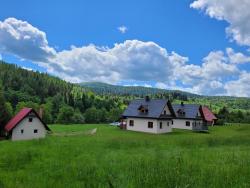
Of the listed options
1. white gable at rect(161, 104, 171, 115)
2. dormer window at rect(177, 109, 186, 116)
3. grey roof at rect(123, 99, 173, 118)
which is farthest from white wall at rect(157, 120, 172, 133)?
dormer window at rect(177, 109, 186, 116)

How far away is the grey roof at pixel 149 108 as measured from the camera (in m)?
56.7

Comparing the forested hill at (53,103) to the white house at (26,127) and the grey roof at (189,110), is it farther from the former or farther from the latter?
the grey roof at (189,110)

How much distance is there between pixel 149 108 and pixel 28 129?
24.9 meters

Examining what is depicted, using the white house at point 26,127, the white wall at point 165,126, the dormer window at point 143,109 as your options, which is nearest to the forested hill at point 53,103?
the white house at point 26,127

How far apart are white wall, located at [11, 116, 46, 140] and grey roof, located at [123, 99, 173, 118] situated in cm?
1839

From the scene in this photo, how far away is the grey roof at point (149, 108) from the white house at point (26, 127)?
61.1ft

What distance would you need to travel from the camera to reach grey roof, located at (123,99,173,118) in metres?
56.7

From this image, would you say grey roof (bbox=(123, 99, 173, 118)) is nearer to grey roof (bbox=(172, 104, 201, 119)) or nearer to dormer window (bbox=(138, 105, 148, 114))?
dormer window (bbox=(138, 105, 148, 114))

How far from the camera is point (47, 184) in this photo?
9406mm

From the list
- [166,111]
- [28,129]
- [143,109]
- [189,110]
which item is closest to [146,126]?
[143,109]

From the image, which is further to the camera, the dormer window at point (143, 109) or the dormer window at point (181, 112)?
the dormer window at point (181, 112)

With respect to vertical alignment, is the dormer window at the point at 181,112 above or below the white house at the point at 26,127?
above

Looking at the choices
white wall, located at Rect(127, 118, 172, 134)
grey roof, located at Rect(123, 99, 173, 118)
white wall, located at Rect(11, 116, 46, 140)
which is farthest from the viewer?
grey roof, located at Rect(123, 99, 173, 118)

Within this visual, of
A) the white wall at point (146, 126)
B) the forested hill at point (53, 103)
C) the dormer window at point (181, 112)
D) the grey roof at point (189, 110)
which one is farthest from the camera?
the forested hill at point (53, 103)
